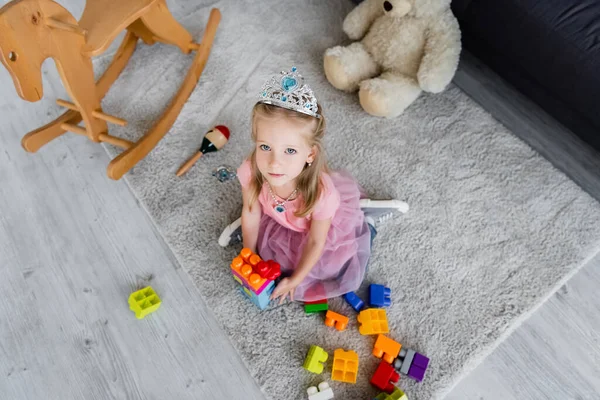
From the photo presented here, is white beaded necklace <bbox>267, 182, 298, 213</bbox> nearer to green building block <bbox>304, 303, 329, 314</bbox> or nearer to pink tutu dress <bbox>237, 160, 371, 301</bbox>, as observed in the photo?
pink tutu dress <bbox>237, 160, 371, 301</bbox>

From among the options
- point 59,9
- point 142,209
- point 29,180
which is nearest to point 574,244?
point 142,209

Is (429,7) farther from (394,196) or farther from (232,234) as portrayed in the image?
(232,234)

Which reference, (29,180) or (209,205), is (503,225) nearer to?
(209,205)

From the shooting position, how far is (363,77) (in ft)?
4.83

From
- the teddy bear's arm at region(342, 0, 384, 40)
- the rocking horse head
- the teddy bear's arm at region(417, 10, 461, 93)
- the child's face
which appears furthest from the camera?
the teddy bear's arm at region(342, 0, 384, 40)

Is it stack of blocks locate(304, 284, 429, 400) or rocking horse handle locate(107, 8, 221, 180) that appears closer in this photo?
stack of blocks locate(304, 284, 429, 400)

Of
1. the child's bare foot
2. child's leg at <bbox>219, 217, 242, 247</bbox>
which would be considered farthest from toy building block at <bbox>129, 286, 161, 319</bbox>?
the child's bare foot

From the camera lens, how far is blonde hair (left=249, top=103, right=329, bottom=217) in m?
0.87

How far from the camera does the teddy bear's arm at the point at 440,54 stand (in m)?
1.33

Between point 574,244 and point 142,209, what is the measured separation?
1.10m

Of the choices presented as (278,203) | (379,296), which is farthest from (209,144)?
(379,296)

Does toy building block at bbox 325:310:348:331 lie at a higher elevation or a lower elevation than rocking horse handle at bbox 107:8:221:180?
lower

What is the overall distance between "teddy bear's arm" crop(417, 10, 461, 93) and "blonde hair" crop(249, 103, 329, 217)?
47cm

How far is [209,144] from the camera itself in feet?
4.48
